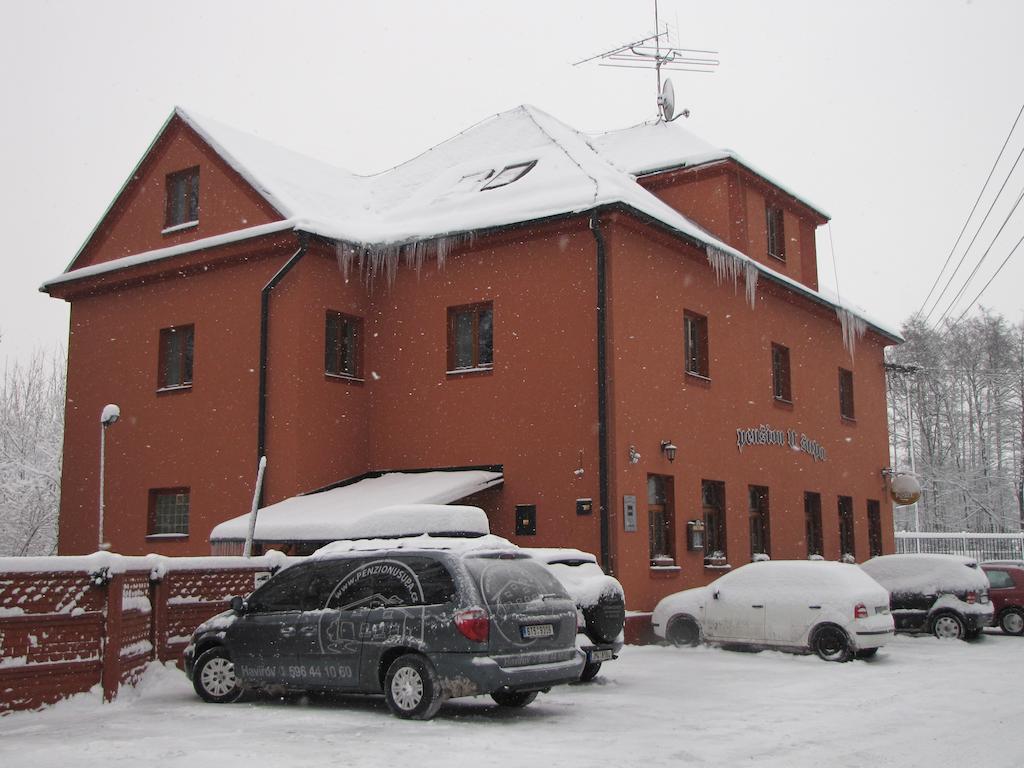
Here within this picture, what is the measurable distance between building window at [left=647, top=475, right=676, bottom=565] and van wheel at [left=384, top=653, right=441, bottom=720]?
31.3 feet

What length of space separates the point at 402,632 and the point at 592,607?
3045 millimetres

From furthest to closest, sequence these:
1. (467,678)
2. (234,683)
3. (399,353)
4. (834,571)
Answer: (399,353), (834,571), (234,683), (467,678)

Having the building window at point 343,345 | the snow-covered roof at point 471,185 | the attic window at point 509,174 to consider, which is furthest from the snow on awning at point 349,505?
the attic window at point 509,174

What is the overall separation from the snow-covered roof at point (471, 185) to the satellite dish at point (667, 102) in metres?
1.06

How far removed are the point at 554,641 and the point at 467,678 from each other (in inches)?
42.1

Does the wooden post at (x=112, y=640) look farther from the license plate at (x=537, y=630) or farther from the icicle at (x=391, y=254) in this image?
the icicle at (x=391, y=254)

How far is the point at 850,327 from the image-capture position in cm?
2709

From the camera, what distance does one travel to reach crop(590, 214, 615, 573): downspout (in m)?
17.2

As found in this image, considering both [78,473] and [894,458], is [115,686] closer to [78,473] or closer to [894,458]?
[78,473]

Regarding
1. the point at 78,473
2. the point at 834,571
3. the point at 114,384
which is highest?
the point at 114,384

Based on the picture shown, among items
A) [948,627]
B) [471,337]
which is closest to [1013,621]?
[948,627]

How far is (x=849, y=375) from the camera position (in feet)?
90.7

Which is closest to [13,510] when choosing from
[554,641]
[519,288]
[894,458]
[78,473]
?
[78,473]

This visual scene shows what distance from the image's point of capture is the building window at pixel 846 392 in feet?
A: 89.9
